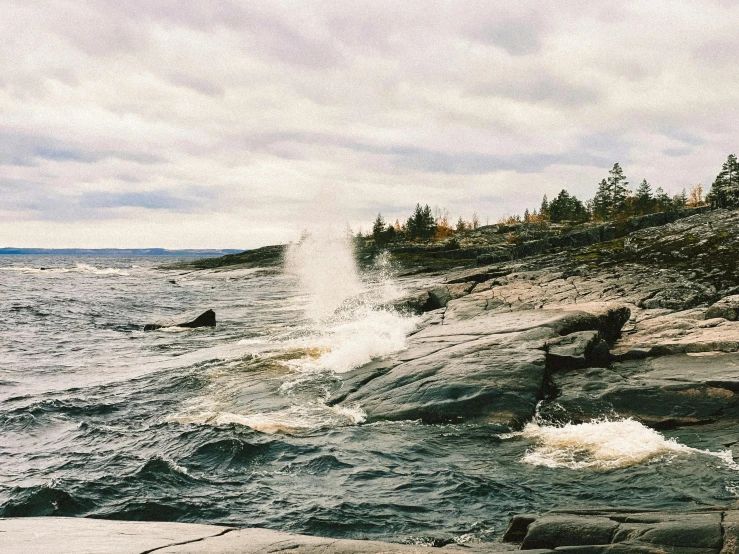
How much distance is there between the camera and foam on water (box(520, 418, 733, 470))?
10039 millimetres

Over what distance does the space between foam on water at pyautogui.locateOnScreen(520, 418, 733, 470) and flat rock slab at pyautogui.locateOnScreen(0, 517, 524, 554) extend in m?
4.64

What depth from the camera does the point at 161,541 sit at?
5.89 m

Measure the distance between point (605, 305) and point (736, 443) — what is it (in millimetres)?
7830

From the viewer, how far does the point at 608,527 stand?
5.48 m

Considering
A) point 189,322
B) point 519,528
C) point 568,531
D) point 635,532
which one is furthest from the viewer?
point 189,322

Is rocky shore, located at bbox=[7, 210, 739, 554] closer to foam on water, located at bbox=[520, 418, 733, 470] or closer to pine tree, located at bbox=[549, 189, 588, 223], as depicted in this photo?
foam on water, located at bbox=[520, 418, 733, 470]

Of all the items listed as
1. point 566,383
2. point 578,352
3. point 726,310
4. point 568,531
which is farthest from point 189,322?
point 568,531

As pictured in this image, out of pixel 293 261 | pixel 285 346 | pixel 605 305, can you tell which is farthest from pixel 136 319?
pixel 293 261

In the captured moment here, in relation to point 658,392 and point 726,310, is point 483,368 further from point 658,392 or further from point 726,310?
point 726,310

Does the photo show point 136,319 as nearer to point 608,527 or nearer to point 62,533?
point 62,533

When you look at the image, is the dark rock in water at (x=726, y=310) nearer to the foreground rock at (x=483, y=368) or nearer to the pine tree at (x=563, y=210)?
the foreground rock at (x=483, y=368)

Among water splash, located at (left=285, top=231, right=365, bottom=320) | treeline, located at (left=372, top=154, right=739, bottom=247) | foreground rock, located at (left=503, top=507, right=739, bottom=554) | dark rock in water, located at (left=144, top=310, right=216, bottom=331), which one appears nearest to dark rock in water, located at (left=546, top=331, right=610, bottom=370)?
foreground rock, located at (left=503, top=507, right=739, bottom=554)

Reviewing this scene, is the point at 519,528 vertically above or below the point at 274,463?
above

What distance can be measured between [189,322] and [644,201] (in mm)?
111527
